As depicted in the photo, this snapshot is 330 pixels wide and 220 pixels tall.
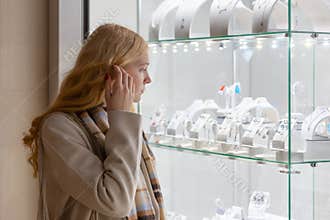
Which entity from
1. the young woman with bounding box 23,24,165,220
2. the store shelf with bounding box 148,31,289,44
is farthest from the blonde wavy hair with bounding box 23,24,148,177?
the store shelf with bounding box 148,31,289,44

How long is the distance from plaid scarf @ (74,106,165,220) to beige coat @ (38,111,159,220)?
34 mm

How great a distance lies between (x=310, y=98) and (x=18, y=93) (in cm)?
112

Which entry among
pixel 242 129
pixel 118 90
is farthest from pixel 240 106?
pixel 118 90

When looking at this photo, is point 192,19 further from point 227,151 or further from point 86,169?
point 86,169

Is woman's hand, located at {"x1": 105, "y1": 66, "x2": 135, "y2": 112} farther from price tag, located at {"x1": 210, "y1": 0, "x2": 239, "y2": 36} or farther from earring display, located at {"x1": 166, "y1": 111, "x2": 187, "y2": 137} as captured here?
earring display, located at {"x1": 166, "y1": 111, "x2": 187, "y2": 137}

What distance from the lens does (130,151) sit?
1.55m

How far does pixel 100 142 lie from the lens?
1.60m

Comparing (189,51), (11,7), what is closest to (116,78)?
(189,51)

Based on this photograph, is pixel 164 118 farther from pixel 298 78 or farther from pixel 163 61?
pixel 298 78

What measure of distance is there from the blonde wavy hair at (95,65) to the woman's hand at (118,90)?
21 millimetres

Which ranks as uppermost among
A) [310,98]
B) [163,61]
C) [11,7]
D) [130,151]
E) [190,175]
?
[11,7]

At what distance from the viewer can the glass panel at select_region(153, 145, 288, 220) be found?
1.97 metres

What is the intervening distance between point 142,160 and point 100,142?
159 mm

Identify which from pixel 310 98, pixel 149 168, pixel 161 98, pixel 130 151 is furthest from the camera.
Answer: pixel 161 98
